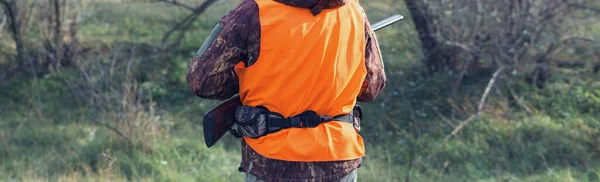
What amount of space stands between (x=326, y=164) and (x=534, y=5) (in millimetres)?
4715

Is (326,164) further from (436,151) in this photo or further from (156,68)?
(156,68)

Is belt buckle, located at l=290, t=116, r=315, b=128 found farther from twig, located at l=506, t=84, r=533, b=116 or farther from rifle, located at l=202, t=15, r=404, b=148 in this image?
twig, located at l=506, t=84, r=533, b=116

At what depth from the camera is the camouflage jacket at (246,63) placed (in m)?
2.66

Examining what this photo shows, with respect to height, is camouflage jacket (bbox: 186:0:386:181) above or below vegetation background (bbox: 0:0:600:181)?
above

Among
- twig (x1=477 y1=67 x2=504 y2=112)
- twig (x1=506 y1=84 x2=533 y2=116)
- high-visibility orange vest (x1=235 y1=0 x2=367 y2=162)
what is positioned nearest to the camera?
high-visibility orange vest (x1=235 y1=0 x2=367 y2=162)

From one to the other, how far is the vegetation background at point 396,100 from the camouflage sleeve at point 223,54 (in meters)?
2.06

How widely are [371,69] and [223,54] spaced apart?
2.01 feet

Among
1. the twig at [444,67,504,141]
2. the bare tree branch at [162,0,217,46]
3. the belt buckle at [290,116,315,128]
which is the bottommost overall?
the bare tree branch at [162,0,217,46]

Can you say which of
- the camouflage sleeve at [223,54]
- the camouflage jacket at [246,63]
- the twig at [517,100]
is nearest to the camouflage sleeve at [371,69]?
the camouflage jacket at [246,63]

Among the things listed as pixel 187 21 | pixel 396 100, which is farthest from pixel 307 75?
pixel 187 21

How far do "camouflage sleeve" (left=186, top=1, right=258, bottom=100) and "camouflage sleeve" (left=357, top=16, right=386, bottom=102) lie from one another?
494 mm

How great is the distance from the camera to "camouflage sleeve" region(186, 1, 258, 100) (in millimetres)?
2664

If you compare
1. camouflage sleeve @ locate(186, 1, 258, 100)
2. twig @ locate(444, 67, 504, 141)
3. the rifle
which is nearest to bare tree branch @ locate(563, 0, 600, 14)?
twig @ locate(444, 67, 504, 141)

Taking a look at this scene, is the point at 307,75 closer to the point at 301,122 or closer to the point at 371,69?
the point at 301,122
